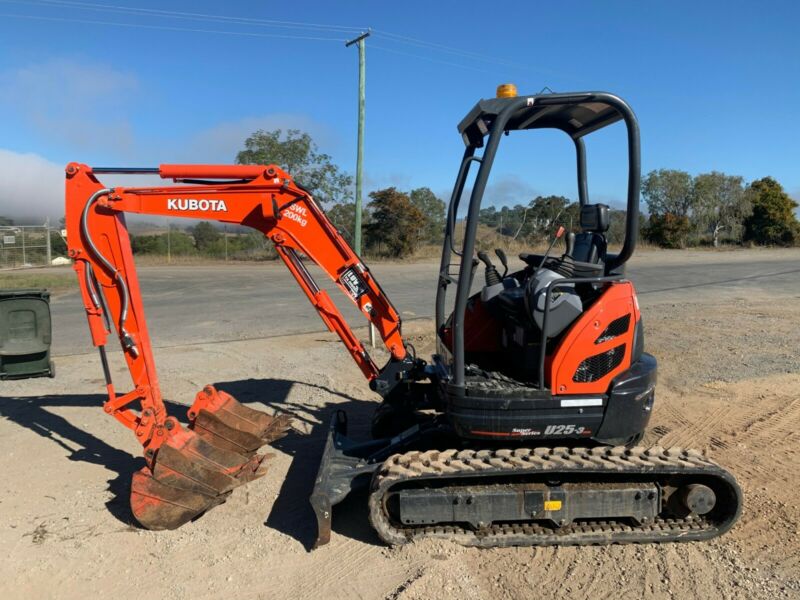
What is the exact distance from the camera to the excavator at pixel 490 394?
411cm

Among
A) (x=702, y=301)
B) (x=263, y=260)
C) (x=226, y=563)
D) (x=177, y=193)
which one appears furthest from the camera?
(x=263, y=260)

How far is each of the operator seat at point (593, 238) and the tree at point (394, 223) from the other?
26.8 metres

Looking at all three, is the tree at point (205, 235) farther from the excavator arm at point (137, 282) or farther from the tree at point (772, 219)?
the tree at point (772, 219)

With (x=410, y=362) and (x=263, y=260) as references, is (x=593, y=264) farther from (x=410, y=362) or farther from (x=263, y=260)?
(x=263, y=260)

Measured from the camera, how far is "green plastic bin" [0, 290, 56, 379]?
858cm

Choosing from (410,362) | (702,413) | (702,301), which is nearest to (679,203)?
(702,301)

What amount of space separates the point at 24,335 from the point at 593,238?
320 inches

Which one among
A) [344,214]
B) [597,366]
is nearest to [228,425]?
[597,366]

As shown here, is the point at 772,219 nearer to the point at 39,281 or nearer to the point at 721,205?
the point at 721,205

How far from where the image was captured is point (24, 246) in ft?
99.2

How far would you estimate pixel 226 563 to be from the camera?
4.01 metres

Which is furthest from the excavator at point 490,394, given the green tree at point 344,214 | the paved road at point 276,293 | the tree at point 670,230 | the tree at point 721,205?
the tree at point 721,205

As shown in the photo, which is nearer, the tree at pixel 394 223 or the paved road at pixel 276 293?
the paved road at pixel 276 293

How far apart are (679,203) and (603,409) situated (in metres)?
39.5
